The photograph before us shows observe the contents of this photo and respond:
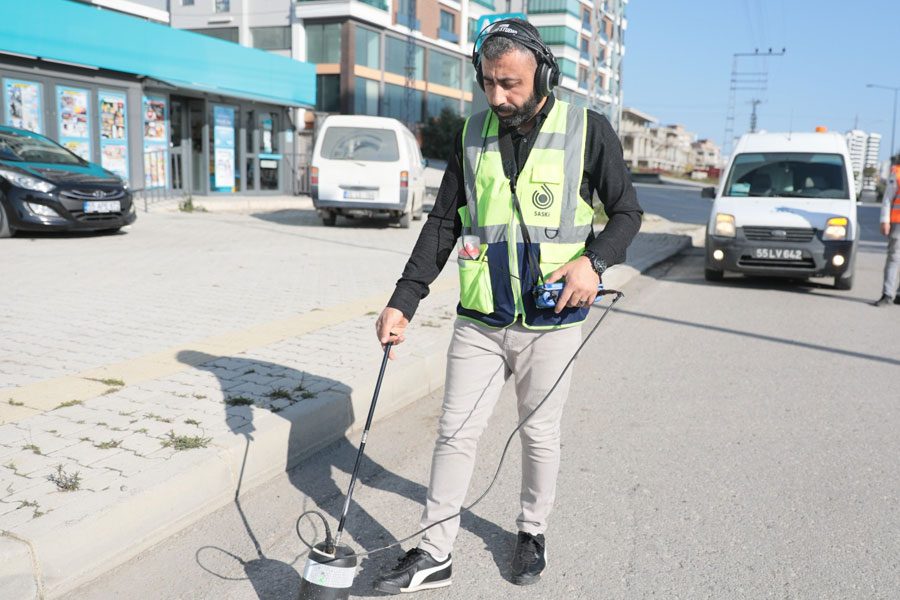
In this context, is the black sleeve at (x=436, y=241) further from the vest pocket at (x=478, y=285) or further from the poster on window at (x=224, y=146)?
the poster on window at (x=224, y=146)

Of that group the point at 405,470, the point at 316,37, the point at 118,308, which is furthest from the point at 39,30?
the point at 316,37

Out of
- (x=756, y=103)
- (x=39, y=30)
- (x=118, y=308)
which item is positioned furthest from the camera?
(x=756, y=103)

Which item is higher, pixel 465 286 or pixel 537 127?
pixel 537 127

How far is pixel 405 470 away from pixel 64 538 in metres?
1.66

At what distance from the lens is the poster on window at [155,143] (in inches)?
753

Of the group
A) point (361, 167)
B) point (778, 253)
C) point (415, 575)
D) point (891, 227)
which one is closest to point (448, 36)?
point (361, 167)

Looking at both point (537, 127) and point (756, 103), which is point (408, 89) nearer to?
point (756, 103)

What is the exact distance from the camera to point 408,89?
4866cm

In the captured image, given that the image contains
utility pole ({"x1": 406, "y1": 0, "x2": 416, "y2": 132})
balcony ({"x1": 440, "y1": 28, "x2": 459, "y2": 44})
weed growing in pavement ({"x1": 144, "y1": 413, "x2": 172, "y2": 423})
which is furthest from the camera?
balcony ({"x1": 440, "y1": 28, "x2": 459, "y2": 44})

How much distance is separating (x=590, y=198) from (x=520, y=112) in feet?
1.33

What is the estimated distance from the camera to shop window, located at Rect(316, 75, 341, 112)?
4438 centimetres

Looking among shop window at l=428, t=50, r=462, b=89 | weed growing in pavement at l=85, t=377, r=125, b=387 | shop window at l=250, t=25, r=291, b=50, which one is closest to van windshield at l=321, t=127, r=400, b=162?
weed growing in pavement at l=85, t=377, r=125, b=387

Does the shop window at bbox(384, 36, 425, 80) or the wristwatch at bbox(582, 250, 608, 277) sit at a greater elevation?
the shop window at bbox(384, 36, 425, 80)

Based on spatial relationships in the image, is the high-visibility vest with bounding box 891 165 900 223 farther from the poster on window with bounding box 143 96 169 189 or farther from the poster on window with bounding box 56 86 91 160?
the poster on window with bounding box 143 96 169 189
